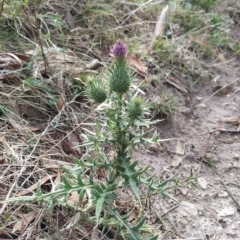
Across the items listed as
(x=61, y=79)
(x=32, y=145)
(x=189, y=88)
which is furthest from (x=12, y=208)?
(x=189, y=88)

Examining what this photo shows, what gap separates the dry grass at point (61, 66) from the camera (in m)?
1.96

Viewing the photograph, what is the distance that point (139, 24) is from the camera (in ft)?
10.4

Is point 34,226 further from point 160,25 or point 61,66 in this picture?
point 160,25

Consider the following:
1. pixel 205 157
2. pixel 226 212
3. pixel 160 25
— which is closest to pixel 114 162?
pixel 226 212

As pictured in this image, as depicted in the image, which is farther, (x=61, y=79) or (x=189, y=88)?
(x=189, y=88)

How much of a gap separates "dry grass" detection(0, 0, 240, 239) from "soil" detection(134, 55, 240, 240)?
16 cm

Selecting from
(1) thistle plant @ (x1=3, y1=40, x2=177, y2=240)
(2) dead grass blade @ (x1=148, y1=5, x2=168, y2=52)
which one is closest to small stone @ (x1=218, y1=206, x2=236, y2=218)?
(1) thistle plant @ (x1=3, y1=40, x2=177, y2=240)

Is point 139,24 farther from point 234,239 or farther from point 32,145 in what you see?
point 234,239

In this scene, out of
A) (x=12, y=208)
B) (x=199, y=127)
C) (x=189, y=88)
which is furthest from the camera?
(x=189, y=88)

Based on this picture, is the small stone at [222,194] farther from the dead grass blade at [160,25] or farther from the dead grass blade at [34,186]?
the dead grass blade at [160,25]

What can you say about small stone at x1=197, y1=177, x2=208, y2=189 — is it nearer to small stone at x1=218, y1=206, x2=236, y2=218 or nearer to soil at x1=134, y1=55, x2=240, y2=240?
soil at x1=134, y1=55, x2=240, y2=240

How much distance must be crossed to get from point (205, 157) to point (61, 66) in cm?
84

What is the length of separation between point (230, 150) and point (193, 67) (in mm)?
669

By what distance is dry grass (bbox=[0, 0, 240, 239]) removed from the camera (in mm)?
1958
